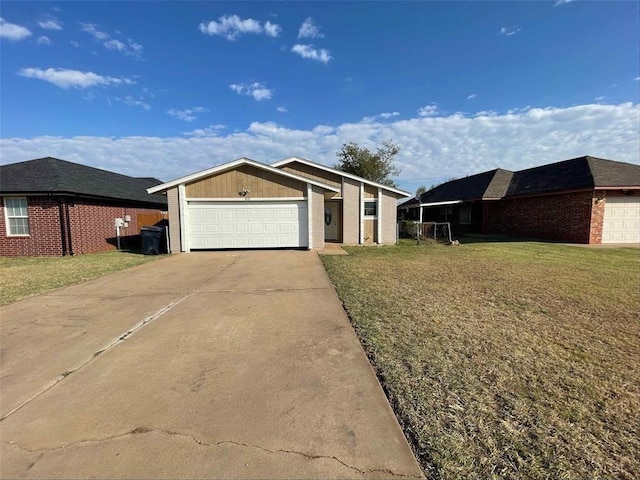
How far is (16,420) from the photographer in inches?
103

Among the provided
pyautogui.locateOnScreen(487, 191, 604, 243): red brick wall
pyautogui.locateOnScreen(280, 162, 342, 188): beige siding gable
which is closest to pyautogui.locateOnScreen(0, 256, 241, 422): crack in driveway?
pyautogui.locateOnScreen(280, 162, 342, 188): beige siding gable

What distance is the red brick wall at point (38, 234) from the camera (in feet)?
41.2

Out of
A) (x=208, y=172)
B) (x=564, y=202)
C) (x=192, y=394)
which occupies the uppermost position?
(x=208, y=172)

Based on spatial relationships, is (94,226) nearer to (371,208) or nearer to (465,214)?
(371,208)

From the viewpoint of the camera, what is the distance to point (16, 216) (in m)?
12.7

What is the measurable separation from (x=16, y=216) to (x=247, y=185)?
369 inches

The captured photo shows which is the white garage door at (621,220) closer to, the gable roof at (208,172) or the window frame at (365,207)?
the window frame at (365,207)

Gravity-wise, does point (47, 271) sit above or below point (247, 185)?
below

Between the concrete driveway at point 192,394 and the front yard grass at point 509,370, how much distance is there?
14.2 inches

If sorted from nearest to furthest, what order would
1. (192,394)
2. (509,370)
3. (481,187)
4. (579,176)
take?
(192,394), (509,370), (579,176), (481,187)

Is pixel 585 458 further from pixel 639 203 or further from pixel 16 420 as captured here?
pixel 639 203

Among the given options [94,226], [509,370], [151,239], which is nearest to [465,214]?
[151,239]

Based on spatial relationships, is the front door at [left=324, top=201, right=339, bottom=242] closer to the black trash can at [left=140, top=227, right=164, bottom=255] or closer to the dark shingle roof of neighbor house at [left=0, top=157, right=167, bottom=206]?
the black trash can at [left=140, top=227, right=164, bottom=255]

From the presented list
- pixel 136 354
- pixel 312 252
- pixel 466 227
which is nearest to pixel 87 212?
pixel 312 252
